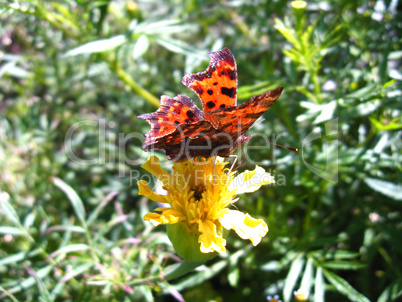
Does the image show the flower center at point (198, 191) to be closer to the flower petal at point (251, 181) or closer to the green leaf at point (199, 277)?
the flower petal at point (251, 181)

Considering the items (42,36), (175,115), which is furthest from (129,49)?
(175,115)

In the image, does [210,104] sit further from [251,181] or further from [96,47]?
[96,47]

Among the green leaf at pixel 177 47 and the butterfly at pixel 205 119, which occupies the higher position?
the green leaf at pixel 177 47

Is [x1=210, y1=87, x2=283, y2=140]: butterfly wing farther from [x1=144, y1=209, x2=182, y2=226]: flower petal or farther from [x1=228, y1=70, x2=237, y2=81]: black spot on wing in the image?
[x1=144, y1=209, x2=182, y2=226]: flower petal

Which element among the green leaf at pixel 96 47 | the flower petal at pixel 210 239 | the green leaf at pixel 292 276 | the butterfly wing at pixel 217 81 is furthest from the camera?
the green leaf at pixel 96 47

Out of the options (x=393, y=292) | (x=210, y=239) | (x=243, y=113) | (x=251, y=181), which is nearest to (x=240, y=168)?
(x=251, y=181)

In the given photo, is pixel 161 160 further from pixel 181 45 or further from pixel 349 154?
pixel 349 154

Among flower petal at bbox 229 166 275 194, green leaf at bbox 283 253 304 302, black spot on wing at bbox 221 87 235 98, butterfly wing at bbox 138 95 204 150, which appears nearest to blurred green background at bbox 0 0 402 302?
green leaf at bbox 283 253 304 302

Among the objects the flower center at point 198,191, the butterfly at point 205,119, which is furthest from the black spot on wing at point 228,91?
the flower center at point 198,191
